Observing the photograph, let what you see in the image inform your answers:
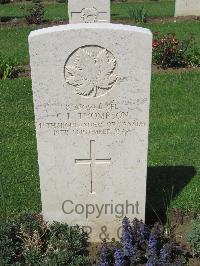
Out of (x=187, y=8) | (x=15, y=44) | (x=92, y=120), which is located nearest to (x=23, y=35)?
(x=15, y=44)

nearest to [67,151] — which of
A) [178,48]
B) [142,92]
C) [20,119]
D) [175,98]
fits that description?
[142,92]

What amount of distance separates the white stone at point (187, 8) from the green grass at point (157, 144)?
762 cm

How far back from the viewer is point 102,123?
13.2 ft

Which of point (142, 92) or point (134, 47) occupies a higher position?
point (134, 47)

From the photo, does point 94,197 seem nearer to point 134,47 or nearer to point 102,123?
point 102,123

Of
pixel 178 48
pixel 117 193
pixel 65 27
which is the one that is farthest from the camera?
pixel 178 48

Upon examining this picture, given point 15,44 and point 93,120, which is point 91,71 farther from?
point 15,44

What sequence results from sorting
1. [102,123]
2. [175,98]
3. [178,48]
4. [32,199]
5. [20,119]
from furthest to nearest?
[178,48] < [175,98] < [20,119] < [32,199] < [102,123]

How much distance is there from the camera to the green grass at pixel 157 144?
17.6 feet

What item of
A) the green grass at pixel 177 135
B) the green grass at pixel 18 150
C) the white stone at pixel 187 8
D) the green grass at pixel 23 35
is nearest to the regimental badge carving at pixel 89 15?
the green grass at pixel 23 35

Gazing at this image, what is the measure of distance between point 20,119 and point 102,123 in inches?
149

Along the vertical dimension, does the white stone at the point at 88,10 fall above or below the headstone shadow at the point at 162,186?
above

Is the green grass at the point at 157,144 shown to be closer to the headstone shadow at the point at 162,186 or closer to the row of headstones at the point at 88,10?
the headstone shadow at the point at 162,186

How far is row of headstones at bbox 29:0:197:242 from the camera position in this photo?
12.2ft
